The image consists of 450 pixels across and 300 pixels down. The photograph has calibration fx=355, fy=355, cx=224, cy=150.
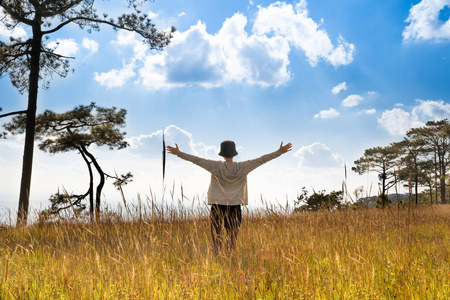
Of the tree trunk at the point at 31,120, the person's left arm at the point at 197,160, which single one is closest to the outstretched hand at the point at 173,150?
the person's left arm at the point at 197,160

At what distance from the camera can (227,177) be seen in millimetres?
5746

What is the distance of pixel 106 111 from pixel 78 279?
14448 mm

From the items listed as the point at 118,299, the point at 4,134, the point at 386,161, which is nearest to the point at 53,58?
the point at 4,134

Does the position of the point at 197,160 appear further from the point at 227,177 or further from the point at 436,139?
the point at 436,139

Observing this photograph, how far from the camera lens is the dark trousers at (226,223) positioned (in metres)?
5.31

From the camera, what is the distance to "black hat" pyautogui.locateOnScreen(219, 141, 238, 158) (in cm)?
580

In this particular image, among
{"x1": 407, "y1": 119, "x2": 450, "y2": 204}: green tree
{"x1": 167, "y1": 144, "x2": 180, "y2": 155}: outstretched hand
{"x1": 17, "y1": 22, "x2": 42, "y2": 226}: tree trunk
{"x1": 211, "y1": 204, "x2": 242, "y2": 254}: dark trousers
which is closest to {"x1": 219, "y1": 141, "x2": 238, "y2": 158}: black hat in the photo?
{"x1": 167, "y1": 144, "x2": 180, "y2": 155}: outstretched hand

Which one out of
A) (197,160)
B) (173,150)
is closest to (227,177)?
(197,160)

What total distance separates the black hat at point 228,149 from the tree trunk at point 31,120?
355 inches

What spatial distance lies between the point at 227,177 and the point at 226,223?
2.40 feet

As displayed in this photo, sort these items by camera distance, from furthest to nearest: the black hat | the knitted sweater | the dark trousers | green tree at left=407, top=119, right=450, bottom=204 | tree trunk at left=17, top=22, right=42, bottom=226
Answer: green tree at left=407, top=119, right=450, bottom=204, tree trunk at left=17, top=22, right=42, bottom=226, the black hat, the knitted sweater, the dark trousers

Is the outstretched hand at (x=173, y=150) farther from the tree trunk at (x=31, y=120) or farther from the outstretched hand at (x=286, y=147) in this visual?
the tree trunk at (x=31, y=120)

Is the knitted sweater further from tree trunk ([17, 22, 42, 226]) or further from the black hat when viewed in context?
tree trunk ([17, 22, 42, 226])

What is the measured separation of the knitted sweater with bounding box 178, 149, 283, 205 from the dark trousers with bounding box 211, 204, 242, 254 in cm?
13
